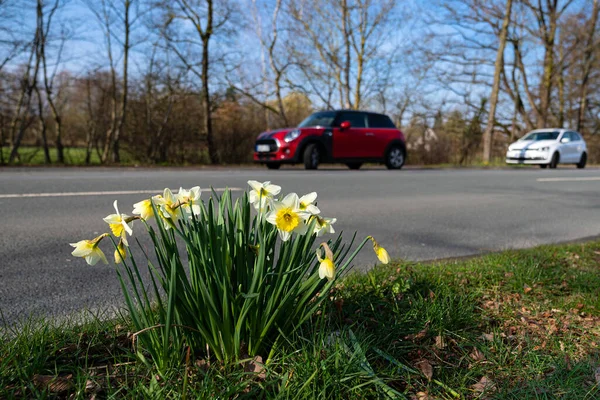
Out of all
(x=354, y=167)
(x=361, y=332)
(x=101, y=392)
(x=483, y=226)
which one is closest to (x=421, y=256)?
(x=483, y=226)

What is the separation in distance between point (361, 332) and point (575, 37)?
107 ft

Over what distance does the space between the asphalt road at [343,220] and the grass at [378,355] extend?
742mm

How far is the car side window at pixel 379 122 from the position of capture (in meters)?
15.1

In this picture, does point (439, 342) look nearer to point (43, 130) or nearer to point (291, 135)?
point (291, 135)

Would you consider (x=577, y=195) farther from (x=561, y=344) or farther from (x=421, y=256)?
(x=561, y=344)

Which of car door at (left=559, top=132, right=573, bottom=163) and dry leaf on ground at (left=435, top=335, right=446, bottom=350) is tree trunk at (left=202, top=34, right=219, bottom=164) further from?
dry leaf on ground at (left=435, top=335, right=446, bottom=350)

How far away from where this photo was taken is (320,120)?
46.5 feet

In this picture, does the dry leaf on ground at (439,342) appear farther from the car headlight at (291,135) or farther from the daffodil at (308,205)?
the car headlight at (291,135)

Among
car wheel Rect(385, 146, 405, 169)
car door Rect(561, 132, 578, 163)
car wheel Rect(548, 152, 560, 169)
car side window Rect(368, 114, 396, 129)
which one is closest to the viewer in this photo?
car side window Rect(368, 114, 396, 129)

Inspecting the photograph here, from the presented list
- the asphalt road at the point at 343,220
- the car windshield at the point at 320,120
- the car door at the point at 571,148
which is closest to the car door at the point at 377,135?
the car windshield at the point at 320,120

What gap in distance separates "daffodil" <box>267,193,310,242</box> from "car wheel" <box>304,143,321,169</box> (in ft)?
38.3

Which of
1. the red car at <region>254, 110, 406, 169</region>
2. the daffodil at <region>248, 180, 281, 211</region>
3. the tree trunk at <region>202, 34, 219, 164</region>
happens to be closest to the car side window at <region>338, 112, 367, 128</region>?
the red car at <region>254, 110, 406, 169</region>

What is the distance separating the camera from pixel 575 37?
2833 centimetres

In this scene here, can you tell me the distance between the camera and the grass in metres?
1.56
